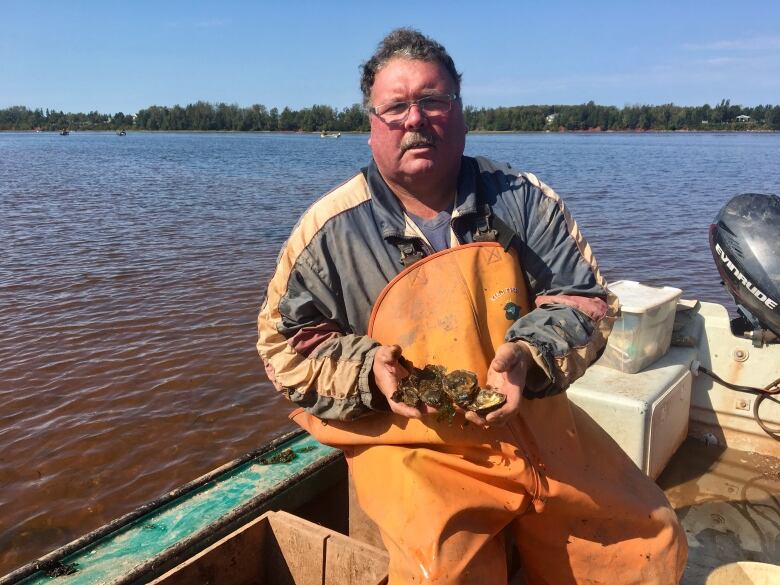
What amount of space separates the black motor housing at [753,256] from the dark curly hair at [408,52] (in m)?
1.94

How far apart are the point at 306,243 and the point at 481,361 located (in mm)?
833

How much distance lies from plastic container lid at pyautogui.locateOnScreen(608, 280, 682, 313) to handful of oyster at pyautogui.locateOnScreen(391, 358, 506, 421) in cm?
255

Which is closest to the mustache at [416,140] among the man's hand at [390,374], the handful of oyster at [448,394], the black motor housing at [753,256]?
the man's hand at [390,374]

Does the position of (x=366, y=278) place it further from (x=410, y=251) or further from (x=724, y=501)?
(x=724, y=501)

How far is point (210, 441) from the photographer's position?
679 centimetres

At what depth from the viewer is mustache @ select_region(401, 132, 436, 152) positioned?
2436 millimetres

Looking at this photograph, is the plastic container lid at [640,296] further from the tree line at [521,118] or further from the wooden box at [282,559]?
the tree line at [521,118]

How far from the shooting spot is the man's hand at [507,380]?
2.15 metres

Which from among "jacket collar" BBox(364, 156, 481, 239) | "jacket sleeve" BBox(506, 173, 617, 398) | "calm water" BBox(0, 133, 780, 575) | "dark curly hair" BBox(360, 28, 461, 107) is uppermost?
"dark curly hair" BBox(360, 28, 461, 107)

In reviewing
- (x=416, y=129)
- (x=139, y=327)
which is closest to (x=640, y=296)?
(x=416, y=129)

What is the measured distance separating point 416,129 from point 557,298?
871mm

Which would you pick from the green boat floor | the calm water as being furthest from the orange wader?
the calm water

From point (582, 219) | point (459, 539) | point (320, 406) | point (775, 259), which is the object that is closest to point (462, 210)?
point (320, 406)

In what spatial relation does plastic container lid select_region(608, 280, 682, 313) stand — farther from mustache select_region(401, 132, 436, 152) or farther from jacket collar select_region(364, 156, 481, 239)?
mustache select_region(401, 132, 436, 152)
